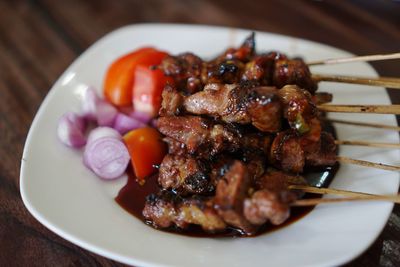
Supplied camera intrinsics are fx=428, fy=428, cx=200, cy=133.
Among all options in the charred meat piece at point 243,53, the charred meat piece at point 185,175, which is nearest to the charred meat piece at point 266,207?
the charred meat piece at point 185,175

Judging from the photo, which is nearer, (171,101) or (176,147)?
(171,101)

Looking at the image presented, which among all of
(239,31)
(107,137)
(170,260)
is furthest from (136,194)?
(239,31)

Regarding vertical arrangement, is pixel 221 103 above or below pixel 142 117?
above

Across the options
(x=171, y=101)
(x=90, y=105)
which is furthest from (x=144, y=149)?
(x=90, y=105)

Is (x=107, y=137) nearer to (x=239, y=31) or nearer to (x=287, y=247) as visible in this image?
(x=287, y=247)

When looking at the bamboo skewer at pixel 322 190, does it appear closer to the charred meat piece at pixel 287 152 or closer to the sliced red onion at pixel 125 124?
the charred meat piece at pixel 287 152

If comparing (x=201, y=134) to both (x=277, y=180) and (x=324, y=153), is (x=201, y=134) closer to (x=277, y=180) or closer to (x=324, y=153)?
(x=277, y=180)

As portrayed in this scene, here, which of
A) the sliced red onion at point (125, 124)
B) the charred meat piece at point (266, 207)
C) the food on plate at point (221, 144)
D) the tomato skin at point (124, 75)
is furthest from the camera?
the tomato skin at point (124, 75)
